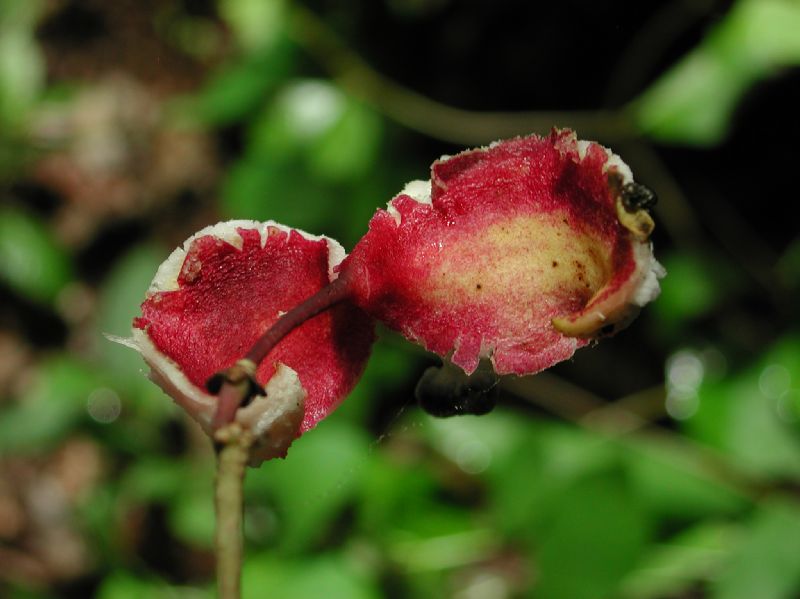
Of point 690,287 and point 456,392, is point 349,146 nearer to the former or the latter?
point 690,287

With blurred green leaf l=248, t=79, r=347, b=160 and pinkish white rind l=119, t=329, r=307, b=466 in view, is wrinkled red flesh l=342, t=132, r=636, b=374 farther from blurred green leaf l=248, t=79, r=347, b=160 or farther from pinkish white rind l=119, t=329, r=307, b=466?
blurred green leaf l=248, t=79, r=347, b=160

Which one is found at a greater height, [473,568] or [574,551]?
[574,551]

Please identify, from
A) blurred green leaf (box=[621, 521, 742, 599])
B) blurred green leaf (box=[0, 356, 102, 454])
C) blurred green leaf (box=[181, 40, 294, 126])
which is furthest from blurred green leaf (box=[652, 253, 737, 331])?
blurred green leaf (box=[0, 356, 102, 454])

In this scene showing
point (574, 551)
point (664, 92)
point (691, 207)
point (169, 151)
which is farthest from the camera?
point (169, 151)

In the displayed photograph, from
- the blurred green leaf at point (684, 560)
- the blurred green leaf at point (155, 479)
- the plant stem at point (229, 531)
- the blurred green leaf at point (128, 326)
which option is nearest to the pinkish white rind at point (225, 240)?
the plant stem at point (229, 531)

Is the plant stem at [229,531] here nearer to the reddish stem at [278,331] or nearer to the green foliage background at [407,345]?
the reddish stem at [278,331]

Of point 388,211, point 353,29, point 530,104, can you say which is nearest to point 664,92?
point 530,104

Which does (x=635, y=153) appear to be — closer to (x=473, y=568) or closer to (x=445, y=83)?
(x=445, y=83)
